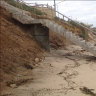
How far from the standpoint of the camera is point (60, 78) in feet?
49.6

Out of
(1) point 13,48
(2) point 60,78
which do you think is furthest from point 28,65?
(2) point 60,78

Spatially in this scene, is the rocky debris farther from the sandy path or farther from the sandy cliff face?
the sandy path

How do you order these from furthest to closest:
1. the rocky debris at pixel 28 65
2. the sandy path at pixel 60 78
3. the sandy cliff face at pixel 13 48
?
1. the rocky debris at pixel 28 65
2. the sandy cliff face at pixel 13 48
3. the sandy path at pixel 60 78

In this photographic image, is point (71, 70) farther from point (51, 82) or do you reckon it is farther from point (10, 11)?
point (10, 11)

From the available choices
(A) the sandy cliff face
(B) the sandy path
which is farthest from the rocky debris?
(B) the sandy path

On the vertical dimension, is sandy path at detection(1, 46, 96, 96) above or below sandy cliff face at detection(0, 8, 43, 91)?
below

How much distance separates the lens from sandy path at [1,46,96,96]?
1248 centimetres

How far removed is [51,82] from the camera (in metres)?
14.2

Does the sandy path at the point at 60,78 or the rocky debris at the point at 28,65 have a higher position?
the rocky debris at the point at 28,65

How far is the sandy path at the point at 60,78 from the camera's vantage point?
12.5 metres

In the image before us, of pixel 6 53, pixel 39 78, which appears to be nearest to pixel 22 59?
pixel 6 53

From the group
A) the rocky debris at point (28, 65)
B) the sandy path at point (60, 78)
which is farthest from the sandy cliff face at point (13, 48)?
the sandy path at point (60, 78)

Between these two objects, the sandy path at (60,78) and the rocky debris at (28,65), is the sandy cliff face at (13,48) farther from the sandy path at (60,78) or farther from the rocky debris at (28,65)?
the sandy path at (60,78)

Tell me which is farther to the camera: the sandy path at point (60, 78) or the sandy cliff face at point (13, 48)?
the sandy cliff face at point (13, 48)
